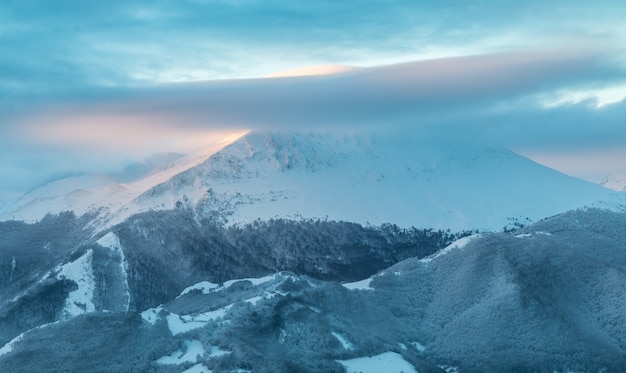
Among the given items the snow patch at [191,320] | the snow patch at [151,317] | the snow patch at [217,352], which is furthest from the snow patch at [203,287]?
the snow patch at [217,352]

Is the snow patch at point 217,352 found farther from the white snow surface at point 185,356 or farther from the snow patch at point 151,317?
the snow patch at point 151,317

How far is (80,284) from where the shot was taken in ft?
470

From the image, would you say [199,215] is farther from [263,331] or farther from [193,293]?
[263,331]

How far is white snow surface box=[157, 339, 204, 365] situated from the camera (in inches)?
3920

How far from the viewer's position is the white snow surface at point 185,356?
9956cm

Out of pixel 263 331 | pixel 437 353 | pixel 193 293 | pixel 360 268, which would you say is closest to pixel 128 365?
pixel 263 331

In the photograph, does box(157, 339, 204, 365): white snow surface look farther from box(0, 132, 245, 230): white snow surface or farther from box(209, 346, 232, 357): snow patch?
box(0, 132, 245, 230): white snow surface

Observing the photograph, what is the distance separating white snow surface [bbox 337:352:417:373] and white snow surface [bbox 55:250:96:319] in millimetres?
45766

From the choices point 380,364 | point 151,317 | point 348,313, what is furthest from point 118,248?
point 380,364

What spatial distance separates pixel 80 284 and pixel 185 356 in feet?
153

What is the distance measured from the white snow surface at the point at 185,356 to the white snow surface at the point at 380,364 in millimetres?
13859

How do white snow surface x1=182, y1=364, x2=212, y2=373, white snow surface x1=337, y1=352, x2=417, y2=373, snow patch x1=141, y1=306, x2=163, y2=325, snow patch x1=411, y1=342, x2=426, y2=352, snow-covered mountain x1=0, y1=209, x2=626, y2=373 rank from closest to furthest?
white snow surface x1=182, y1=364, x2=212, y2=373, snow-covered mountain x1=0, y1=209, x2=626, y2=373, white snow surface x1=337, y1=352, x2=417, y2=373, snow patch x1=141, y1=306, x2=163, y2=325, snow patch x1=411, y1=342, x2=426, y2=352

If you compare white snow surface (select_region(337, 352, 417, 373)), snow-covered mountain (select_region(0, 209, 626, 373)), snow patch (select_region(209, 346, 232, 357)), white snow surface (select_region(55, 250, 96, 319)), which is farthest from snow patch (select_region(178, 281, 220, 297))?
snow patch (select_region(209, 346, 232, 357))

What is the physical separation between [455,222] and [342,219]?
778 inches
